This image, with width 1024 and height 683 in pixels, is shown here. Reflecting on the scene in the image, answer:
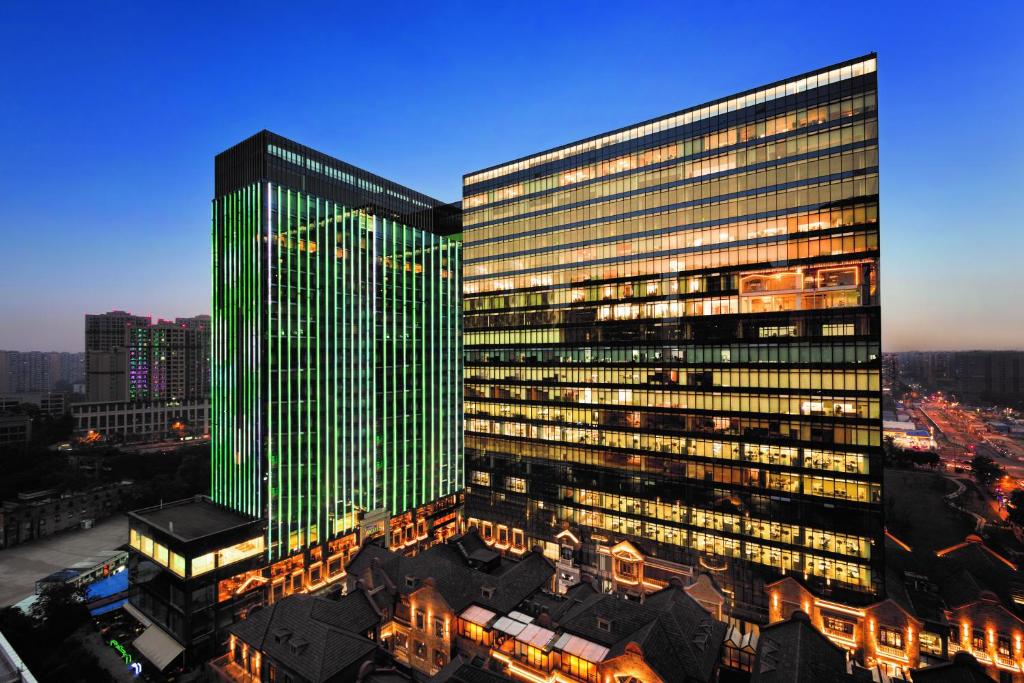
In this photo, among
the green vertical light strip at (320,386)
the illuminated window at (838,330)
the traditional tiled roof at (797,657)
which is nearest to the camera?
the traditional tiled roof at (797,657)

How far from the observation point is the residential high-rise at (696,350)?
52.6 metres

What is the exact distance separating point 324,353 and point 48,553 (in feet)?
238

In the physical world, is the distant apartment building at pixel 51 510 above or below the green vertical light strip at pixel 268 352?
below

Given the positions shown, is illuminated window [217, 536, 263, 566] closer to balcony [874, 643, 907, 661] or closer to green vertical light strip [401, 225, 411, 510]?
green vertical light strip [401, 225, 411, 510]

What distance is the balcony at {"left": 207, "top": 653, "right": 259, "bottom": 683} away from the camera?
140 feet

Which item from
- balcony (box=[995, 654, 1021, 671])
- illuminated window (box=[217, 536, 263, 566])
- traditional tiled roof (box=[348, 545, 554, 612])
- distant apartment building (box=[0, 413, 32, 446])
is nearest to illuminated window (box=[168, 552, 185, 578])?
illuminated window (box=[217, 536, 263, 566])

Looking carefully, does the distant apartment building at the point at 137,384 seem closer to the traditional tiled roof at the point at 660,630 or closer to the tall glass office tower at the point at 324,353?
the tall glass office tower at the point at 324,353

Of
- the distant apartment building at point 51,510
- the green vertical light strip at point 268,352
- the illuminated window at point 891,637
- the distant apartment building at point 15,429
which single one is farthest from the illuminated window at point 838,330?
the distant apartment building at point 15,429

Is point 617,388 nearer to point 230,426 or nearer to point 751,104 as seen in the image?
point 751,104

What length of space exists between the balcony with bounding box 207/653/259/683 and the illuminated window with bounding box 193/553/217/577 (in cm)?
1109

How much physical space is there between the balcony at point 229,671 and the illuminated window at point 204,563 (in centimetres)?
1109

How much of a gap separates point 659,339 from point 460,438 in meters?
46.1

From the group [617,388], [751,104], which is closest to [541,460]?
[617,388]

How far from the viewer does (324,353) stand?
7100 centimetres
